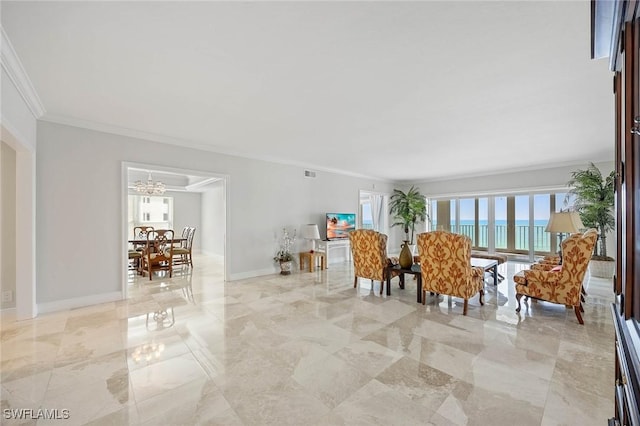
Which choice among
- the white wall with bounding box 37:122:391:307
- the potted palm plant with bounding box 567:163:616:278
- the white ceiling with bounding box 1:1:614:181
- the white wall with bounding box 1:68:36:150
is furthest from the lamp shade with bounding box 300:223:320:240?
the potted palm plant with bounding box 567:163:616:278

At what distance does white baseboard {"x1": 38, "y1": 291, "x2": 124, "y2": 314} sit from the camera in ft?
11.2

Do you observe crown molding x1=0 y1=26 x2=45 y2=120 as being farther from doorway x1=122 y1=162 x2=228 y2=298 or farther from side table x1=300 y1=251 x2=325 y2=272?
side table x1=300 y1=251 x2=325 y2=272

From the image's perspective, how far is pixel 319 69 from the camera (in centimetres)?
237

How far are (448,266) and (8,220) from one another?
575 centimetres

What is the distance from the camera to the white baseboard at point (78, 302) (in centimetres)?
343

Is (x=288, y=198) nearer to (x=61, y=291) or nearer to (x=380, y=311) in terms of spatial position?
(x=380, y=311)

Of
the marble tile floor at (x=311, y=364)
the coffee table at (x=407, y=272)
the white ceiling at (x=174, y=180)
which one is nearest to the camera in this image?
the marble tile floor at (x=311, y=364)

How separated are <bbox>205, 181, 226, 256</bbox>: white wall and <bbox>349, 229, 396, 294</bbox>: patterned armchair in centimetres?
543

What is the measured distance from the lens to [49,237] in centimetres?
347

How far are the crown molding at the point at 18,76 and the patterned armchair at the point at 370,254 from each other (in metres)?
4.25

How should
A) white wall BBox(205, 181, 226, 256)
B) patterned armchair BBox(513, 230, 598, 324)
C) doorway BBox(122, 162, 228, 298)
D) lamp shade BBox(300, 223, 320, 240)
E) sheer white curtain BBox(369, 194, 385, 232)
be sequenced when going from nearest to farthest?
patterned armchair BBox(513, 230, 598, 324), lamp shade BBox(300, 223, 320, 240), doorway BBox(122, 162, 228, 298), white wall BBox(205, 181, 226, 256), sheer white curtain BBox(369, 194, 385, 232)

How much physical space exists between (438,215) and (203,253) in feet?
27.7

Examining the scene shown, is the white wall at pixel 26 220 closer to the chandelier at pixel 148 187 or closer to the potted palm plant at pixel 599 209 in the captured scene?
the chandelier at pixel 148 187

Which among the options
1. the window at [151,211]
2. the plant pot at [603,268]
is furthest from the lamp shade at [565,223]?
the window at [151,211]
